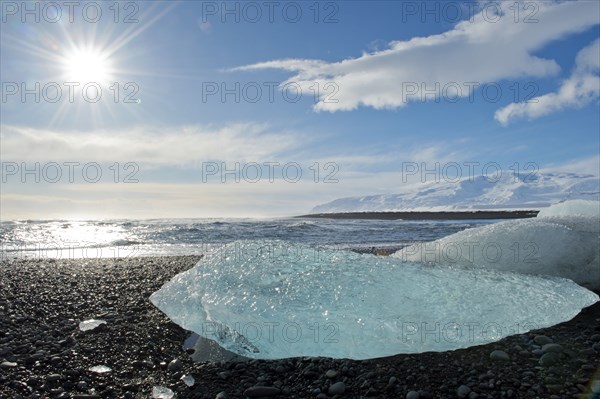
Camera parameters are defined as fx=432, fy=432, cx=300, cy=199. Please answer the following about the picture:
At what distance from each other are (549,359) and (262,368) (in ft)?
8.60

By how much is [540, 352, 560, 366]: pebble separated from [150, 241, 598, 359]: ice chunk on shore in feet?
1.15

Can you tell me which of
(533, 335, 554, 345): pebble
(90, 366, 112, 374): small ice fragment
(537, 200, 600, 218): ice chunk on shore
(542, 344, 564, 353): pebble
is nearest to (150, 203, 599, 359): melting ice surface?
(533, 335, 554, 345): pebble

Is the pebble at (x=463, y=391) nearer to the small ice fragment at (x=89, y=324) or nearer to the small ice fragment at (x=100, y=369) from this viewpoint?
the small ice fragment at (x=100, y=369)

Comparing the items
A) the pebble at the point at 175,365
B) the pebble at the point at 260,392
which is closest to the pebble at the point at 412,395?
the pebble at the point at 260,392

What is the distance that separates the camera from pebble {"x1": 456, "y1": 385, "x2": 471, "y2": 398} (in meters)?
3.39

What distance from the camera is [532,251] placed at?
20.8 ft

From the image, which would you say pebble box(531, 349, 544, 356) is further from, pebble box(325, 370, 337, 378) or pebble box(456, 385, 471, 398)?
pebble box(325, 370, 337, 378)

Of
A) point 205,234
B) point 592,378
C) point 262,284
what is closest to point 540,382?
point 592,378

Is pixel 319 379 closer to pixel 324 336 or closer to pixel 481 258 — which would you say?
pixel 324 336

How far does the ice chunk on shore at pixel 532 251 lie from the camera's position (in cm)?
629

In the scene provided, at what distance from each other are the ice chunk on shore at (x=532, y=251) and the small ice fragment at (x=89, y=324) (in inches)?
170

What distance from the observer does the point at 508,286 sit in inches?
200

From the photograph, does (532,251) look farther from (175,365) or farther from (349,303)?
(175,365)

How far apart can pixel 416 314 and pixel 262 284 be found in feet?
5.55
